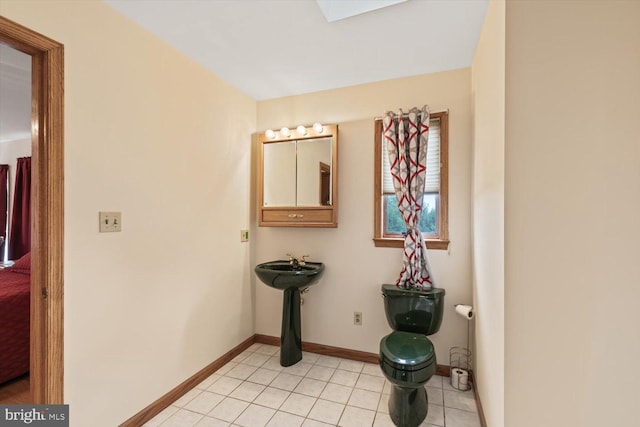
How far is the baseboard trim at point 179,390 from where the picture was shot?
1708 mm

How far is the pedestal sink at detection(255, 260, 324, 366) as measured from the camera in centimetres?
227

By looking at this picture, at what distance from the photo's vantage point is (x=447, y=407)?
188 cm

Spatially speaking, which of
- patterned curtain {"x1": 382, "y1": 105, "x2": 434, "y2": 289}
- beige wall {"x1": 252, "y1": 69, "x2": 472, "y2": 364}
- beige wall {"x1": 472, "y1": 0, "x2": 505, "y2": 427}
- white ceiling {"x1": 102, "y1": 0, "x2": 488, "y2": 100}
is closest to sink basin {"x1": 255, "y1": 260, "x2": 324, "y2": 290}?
beige wall {"x1": 252, "y1": 69, "x2": 472, "y2": 364}

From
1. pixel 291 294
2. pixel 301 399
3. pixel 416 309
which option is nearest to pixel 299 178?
pixel 291 294

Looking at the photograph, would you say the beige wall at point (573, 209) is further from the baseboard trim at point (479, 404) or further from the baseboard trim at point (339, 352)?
the baseboard trim at point (339, 352)

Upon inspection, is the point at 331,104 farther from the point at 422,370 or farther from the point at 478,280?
the point at 422,370

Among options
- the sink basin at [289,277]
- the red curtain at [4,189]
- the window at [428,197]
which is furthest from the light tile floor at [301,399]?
the red curtain at [4,189]

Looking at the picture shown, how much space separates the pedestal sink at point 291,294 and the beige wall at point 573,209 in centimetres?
144

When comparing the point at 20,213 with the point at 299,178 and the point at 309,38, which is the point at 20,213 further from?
the point at 309,38

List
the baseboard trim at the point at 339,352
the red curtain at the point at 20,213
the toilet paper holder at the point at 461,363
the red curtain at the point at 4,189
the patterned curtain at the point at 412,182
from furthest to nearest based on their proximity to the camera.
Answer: the red curtain at the point at 4,189 < the red curtain at the point at 20,213 < the baseboard trim at the point at 339,352 < the patterned curtain at the point at 412,182 < the toilet paper holder at the point at 461,363

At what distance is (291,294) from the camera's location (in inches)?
97.1

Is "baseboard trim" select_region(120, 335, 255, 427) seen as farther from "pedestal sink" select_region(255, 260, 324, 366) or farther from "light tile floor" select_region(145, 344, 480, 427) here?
"pedestal sink" select_region(255, 260, 324, 366)

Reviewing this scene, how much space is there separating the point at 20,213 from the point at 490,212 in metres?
5.90

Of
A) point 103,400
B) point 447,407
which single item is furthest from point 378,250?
point 103,400
